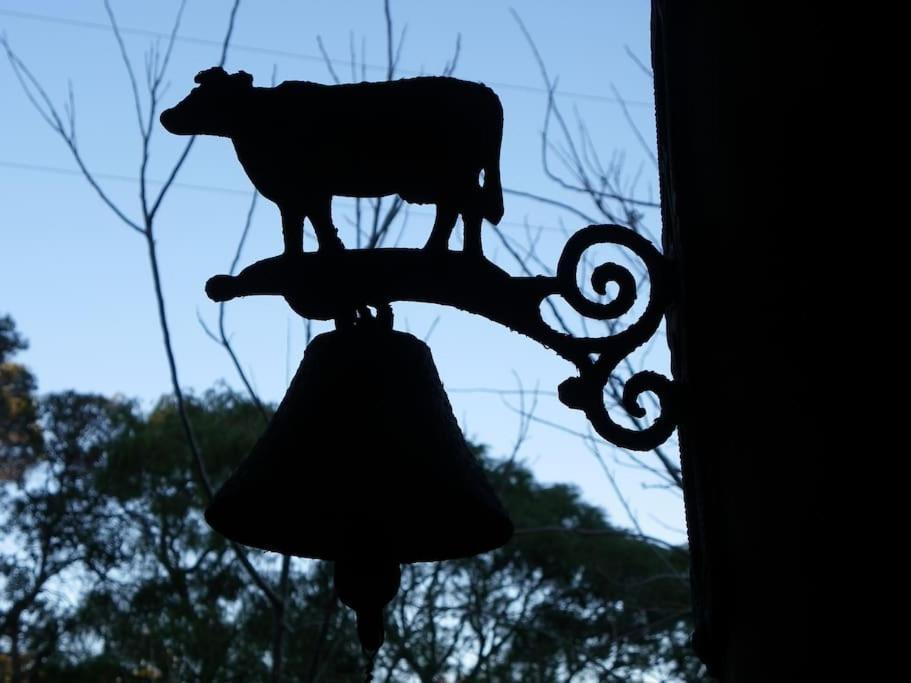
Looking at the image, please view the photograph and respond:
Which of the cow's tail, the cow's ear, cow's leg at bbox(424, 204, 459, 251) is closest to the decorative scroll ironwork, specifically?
cow's leg at bbox(424, 204, 459, 251)

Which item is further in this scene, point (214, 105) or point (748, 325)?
point (214, 105)

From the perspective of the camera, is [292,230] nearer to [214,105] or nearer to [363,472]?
[214,105]

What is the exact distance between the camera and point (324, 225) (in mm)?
1517

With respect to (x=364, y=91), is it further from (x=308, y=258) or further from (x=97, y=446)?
(x=97, y=446)

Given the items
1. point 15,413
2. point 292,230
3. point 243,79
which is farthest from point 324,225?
point 15,413

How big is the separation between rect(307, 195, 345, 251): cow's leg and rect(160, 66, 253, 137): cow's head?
0.64 ft

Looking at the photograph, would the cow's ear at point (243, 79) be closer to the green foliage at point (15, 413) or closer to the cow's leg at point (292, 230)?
the cow's leg at point (292, 230)

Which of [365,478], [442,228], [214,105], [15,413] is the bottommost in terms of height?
[365,478]

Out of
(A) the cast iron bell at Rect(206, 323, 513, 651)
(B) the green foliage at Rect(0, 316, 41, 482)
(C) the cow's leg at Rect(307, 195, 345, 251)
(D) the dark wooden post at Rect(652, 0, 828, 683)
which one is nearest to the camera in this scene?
(D) the dark wooden post at Rect(652, 0, 828, 683)

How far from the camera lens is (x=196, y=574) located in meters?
11.3

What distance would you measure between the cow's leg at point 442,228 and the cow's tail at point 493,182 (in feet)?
0.30

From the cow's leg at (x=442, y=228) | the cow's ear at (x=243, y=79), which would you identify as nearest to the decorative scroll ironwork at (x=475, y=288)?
the cow's leg at (x=442, y=228)

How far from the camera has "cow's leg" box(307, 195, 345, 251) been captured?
58.6 inches

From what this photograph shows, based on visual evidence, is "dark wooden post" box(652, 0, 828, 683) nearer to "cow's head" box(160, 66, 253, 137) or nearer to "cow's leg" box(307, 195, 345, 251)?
"cow's leg" box(307, 195, 345, 251)
